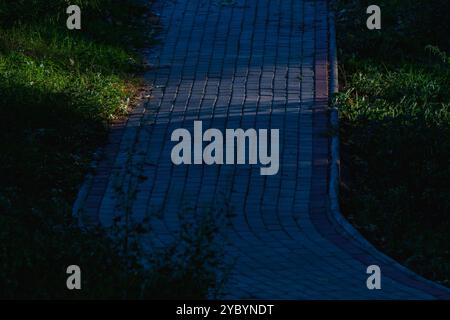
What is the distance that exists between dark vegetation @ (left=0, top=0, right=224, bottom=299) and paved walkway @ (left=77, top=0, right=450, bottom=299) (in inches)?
11.5

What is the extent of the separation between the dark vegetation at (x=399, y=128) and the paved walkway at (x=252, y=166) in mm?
278

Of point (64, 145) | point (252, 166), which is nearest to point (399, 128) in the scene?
point (252, 166)

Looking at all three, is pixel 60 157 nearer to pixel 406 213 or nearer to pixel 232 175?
pixel 232 175

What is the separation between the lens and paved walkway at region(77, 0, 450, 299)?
8.79m

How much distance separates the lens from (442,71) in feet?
44.0

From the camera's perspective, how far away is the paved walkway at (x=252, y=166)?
879cm

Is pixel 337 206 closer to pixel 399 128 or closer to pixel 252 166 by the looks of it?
pixel 252 166

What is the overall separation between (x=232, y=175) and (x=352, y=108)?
2.09 m

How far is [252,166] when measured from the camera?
36.2ft

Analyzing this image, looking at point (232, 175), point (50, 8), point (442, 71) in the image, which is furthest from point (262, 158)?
point (50, 8)

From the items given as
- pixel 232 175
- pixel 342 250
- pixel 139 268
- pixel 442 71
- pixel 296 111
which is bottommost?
pixel 139 268

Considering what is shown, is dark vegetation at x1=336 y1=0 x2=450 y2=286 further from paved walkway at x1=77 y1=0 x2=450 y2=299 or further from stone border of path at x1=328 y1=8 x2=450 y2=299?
paved walkway at x1=77 y1=0 x2=450 y2=299

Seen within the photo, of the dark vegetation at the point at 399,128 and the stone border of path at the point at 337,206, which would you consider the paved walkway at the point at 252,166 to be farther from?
the dark vegetation at the point at 399,128

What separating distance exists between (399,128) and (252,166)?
1.62 meters
